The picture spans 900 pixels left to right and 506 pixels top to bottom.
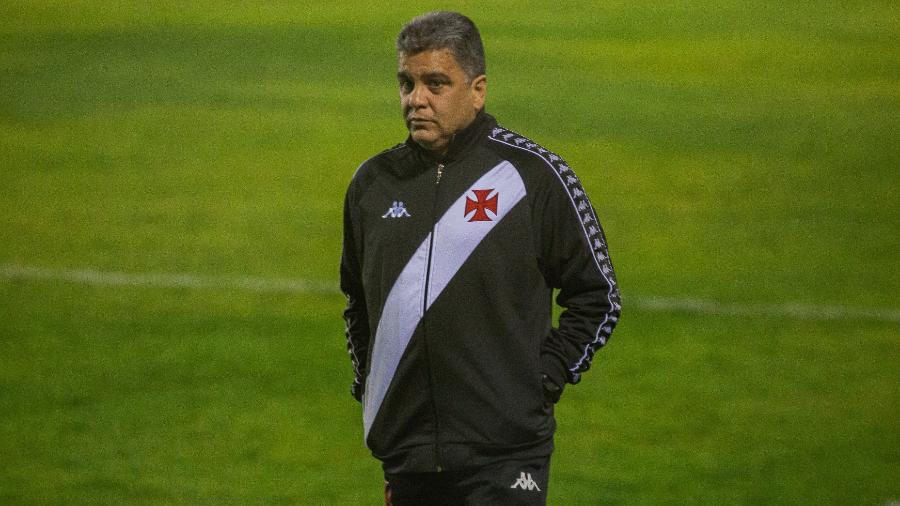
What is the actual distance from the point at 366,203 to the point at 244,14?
817 inches

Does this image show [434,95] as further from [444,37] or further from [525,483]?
[525,483]

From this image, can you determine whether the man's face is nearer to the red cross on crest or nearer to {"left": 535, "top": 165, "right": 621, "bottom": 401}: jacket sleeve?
the red cross on crest

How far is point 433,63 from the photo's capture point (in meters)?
4.29

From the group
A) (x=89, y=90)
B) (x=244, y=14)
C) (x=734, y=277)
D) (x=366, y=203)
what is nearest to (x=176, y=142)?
(x=89, y=90)

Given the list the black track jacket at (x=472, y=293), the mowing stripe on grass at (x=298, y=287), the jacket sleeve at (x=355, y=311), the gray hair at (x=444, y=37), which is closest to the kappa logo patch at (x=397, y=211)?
the black track jacket at (x=472, y=293)

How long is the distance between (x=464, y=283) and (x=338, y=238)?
835 cm

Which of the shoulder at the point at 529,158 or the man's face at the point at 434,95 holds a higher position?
the man's face at the point at 434,95

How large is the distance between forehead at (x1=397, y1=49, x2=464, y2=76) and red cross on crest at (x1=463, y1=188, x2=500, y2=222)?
1.10 feet

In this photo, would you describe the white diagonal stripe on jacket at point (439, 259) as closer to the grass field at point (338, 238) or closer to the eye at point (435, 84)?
the eye at point (435, 84)

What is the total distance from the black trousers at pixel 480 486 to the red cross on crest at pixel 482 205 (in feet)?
2.20

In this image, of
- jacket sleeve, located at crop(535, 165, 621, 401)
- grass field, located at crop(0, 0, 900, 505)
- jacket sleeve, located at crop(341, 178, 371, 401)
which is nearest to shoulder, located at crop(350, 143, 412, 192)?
jacket sleeve, located at crop(341, 178, 371, 401)

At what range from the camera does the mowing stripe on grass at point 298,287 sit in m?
10.4

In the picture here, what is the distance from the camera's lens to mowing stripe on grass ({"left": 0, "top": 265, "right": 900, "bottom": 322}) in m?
10.4

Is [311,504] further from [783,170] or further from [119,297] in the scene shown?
[783,170]
